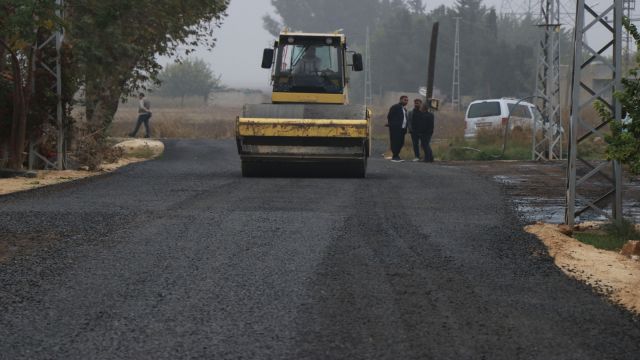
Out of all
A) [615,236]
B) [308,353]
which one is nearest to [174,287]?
[308,353]

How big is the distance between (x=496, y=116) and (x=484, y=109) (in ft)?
2.42

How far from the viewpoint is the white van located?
32.9m

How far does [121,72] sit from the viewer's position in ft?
87.1

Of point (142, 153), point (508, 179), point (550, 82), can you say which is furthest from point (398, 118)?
point (142, 153)

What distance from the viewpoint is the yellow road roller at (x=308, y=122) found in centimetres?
1878

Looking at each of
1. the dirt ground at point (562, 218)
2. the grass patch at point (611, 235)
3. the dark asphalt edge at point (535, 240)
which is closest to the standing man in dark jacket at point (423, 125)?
the dirt ground at point (562, 218)

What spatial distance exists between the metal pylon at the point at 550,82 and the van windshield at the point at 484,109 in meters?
4.40

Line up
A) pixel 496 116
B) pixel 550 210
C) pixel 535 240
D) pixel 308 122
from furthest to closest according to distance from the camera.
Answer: pixel 496 116 < pixel 308 122 < pixel 550 210 < pixel 535 240

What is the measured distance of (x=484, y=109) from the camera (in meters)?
33.6

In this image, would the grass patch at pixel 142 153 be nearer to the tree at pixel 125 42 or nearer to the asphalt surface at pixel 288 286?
the tree at pixel 125 42

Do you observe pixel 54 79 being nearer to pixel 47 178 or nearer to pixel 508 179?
pixel 47 178

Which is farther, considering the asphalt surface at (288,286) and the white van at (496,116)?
the white van at (496,116)

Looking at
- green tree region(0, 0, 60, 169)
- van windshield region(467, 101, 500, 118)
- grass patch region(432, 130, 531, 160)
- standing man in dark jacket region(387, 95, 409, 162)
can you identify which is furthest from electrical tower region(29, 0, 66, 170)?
van windshield region(467, 101, 500, 118)

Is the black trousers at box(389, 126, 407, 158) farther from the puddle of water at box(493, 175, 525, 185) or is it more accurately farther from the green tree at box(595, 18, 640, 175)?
the green tree at box(595, 18, 640, 175)
